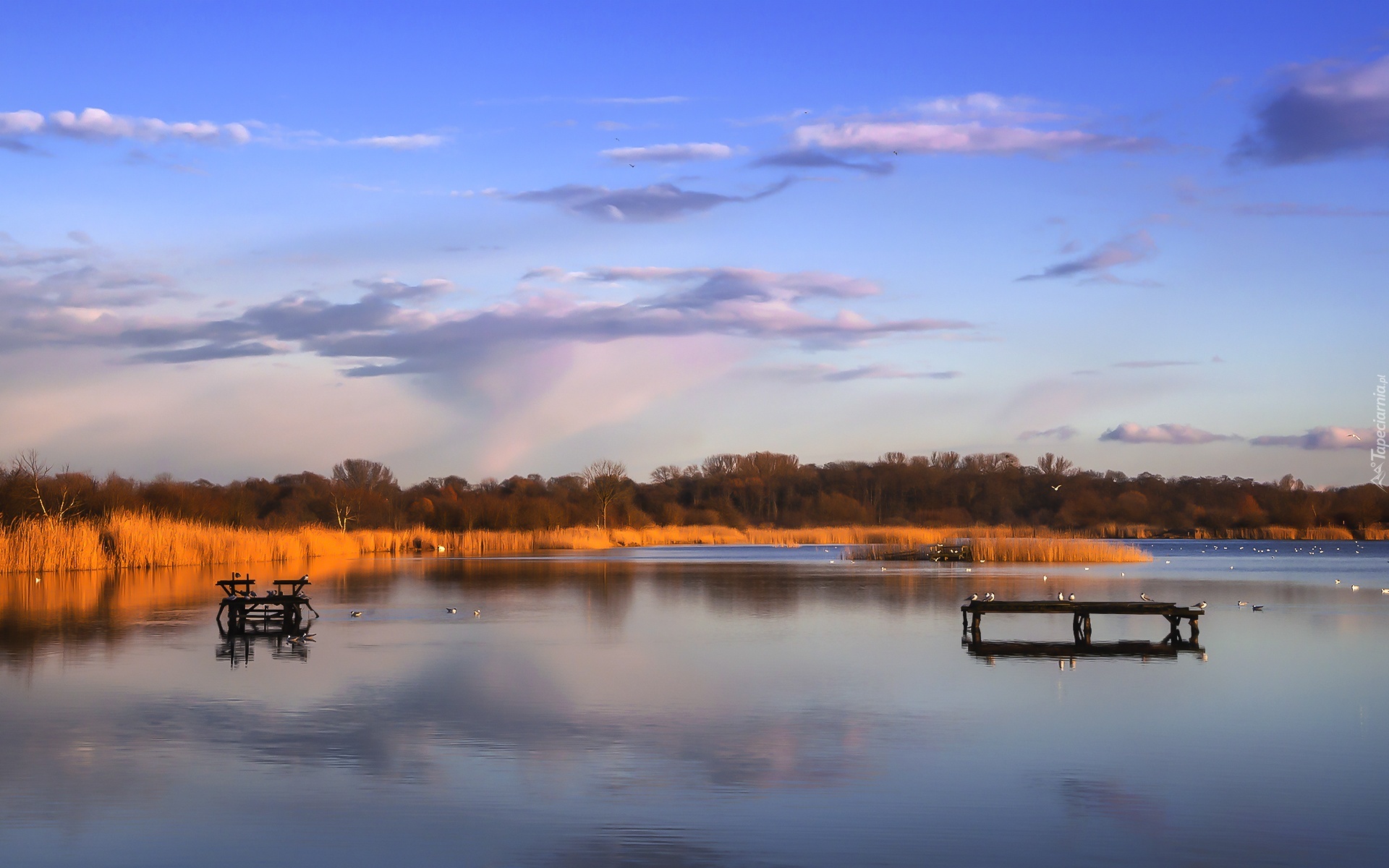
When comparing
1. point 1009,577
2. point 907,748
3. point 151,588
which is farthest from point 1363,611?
point 151,588

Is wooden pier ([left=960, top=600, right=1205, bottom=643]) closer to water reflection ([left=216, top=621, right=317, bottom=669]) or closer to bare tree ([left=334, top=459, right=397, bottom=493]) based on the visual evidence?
water reflection ([left=216, top=621, right=317, bottom=669])

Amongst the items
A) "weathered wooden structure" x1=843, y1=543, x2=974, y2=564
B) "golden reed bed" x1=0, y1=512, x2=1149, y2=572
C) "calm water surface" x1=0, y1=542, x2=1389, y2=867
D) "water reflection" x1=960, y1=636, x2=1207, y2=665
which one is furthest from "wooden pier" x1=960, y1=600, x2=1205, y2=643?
"weathered wooden structure" x1=843, y1=543, x2=974, y2=564

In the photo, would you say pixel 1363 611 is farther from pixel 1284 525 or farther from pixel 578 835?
pixel 1284 525

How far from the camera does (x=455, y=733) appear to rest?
35.3ft

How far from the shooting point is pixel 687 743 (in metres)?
10.4

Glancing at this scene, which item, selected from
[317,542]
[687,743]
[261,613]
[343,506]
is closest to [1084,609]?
[687,743]

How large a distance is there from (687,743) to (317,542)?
40.7 m

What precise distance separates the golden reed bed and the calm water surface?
1303 centimetres

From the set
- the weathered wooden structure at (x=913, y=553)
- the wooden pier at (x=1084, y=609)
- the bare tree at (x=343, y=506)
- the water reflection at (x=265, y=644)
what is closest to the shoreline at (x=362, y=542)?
the weathered wooden structure at (x=913, y=553)

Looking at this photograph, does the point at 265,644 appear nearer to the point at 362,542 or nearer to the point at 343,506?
the point at 362,542

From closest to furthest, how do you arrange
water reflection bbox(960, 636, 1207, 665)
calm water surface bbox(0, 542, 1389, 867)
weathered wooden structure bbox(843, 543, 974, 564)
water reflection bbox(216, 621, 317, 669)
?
calm water surface bbox(0, 542, 1389, 867), water reflection bbox(216, 621, 317, 669), water reflection bbox(960, 636, 1207, 665), weathered wooden structure bbox(843, 543, 974, 564)

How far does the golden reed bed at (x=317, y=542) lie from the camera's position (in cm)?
3416

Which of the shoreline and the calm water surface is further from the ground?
the shoreline

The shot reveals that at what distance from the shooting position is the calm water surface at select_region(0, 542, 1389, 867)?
7.41 meters
